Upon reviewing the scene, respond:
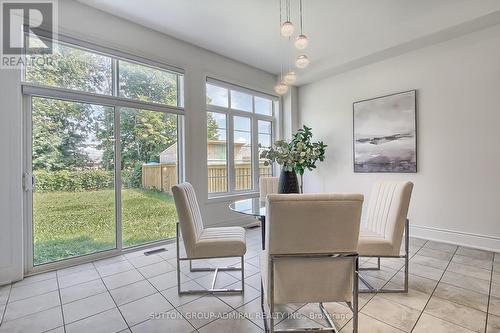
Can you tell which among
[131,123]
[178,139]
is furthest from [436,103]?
[131,123]

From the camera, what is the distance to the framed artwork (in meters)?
3.78

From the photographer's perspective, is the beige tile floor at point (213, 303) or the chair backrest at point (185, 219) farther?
the chair backrest at point (185, 219)

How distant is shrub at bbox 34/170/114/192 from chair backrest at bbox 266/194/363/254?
2.66 meters

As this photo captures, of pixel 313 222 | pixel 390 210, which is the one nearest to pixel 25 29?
pixel 313 222

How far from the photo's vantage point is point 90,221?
307 cm

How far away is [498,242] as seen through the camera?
309cm

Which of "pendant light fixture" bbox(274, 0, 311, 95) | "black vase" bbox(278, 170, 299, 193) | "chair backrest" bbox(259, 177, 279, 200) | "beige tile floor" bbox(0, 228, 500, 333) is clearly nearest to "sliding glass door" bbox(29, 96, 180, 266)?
"beige tile floor" bbox(0, 228, 500, 333)

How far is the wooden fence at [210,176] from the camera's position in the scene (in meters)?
3.57

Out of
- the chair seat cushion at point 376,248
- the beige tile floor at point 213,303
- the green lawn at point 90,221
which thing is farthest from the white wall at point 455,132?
the green lawn at point 90,221

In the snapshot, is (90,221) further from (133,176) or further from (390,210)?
(390,210)

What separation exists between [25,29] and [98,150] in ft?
4.75

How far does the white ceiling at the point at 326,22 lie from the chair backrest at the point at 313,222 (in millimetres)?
2607

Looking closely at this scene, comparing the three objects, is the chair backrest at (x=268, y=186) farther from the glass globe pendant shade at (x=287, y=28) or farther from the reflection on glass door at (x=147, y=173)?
the glass globe pendant shade at (x=287, y=28)

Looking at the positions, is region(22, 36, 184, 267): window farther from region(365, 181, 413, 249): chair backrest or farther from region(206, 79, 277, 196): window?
region(365, 181, 413, 249): chair backrest
